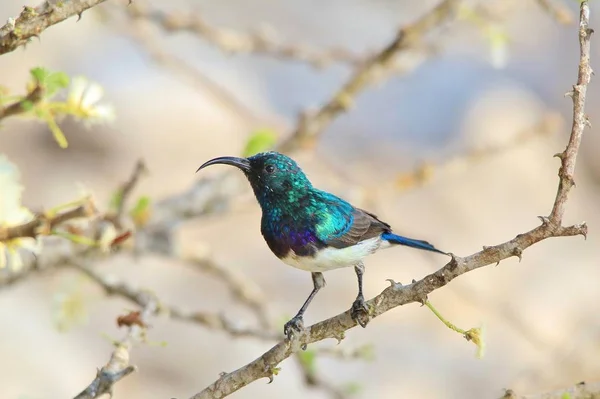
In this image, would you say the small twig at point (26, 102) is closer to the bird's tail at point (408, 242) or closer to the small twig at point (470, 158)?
the bird's tail at point (408, 242)

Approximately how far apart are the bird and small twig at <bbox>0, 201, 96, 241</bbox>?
418 millimetres

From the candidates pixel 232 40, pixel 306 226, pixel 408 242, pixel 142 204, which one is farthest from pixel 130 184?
pixel 232 40

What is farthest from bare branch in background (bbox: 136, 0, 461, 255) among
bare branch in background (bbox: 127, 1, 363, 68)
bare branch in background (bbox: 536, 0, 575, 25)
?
bare branch in background (bbox: 536, 0, 575, 25)

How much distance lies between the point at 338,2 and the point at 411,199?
5190 mm

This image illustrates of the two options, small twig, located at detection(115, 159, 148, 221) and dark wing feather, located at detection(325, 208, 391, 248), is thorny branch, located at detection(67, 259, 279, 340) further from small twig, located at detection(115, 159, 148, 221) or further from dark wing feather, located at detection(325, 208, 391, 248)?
dark wing feather, located at detection(325, 208, 391, 248)

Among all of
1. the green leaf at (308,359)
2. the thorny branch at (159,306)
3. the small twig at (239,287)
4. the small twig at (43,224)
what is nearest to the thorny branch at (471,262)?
the small twig at (43,224)

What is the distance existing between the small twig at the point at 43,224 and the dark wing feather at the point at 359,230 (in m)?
0.76

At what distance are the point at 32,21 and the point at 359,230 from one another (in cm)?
122

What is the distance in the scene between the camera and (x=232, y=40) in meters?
4.20

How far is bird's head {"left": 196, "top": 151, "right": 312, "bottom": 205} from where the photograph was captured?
272 cm

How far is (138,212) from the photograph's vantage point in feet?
10.1

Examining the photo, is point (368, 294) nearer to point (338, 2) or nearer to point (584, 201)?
point (584, 201)

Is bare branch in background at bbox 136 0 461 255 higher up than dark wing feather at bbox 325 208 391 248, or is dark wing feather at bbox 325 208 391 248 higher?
bare branch in background at bbox 136 0 461 255

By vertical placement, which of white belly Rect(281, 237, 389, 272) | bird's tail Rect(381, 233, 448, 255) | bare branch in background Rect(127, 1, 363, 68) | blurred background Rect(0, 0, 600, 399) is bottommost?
white belly Rect(281, 237, 389, 272)
